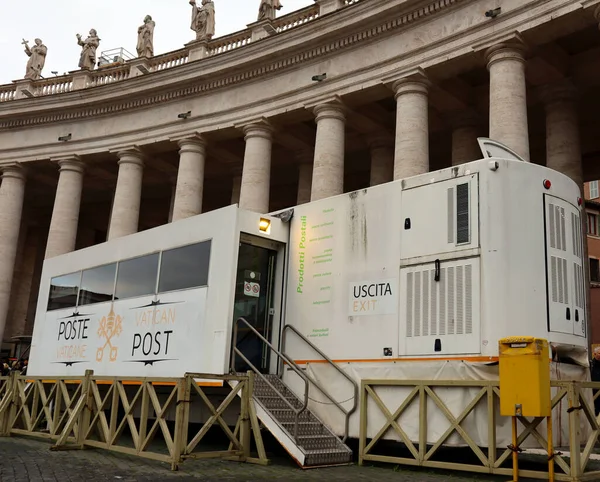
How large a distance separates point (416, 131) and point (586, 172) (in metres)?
11.3

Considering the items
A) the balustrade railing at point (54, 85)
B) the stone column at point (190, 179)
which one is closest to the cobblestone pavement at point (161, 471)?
the stone column at point (190, 179)

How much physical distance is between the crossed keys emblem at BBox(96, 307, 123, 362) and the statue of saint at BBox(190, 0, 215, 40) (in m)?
19.1

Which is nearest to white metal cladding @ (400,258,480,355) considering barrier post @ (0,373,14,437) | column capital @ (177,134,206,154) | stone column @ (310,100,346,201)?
barrier post @ (0,373,14,437)

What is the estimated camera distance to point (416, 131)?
21.0 metres

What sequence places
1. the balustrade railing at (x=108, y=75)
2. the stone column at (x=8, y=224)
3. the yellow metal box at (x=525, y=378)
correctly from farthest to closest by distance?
the balustrade railing at (x=108, y=75) < the stone column at (x=8, y=224) < the yellow metal box at (x=525, y=378)

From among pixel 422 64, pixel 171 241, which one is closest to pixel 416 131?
pixel 422 64

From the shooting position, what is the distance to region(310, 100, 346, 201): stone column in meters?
22.7

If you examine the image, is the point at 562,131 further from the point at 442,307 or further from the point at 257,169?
the point at 442,307

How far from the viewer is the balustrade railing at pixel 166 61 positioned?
88.0 ft

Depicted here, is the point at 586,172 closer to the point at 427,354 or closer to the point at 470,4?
the point at 470,4

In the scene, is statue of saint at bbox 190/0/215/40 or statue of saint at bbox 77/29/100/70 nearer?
statue of saint at bbox 190/0/215/40

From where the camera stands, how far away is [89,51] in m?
34.0

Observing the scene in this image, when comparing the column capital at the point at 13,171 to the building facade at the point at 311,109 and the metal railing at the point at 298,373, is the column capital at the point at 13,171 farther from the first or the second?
the metal railing at the point at 298,373

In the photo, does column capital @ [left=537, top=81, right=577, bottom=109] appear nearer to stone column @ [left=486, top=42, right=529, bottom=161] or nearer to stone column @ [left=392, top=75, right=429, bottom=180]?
stone column @ [left=486, top=42, right=529, bottom=161]
